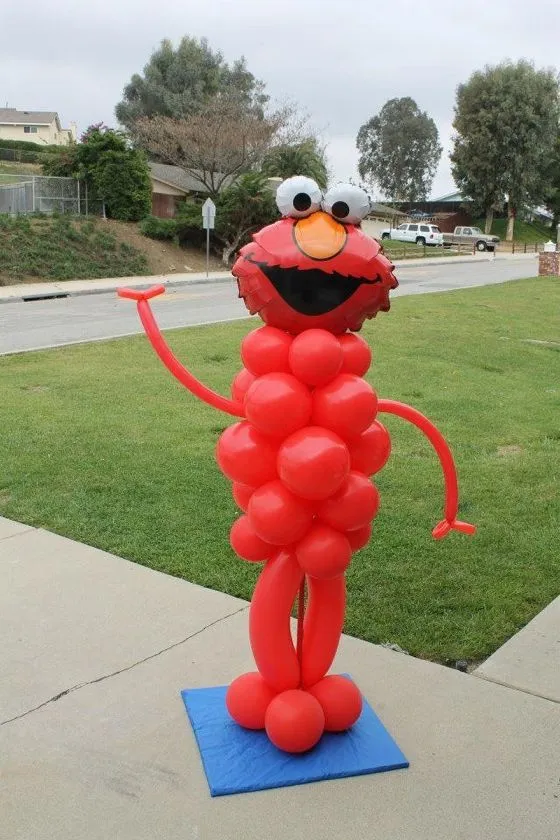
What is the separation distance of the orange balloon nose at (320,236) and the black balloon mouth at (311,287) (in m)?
0.06

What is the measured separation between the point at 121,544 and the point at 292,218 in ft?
8.87

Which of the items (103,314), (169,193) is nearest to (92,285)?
(103,314)

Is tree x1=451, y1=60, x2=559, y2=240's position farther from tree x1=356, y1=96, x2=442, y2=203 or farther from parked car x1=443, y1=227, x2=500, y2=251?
tree x1=356, y1=96, x2=442, y2=203

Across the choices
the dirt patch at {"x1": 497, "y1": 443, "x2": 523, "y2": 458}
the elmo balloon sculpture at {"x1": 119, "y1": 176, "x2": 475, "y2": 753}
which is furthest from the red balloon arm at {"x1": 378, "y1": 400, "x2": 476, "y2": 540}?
the dirt patch at {"x1": 497, "y1": 443, "x2": 523, "y2": 458}

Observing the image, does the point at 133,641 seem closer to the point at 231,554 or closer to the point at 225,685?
the point at 225,685

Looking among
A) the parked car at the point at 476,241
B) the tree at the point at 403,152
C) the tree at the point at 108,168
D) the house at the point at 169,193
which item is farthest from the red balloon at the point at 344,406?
the tree at the point at 403,152

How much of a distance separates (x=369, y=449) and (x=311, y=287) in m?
0.59

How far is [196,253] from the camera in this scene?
112ft

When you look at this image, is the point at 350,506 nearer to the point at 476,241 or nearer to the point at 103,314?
the point at 103,314

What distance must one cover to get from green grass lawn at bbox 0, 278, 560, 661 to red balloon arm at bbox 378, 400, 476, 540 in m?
0.83

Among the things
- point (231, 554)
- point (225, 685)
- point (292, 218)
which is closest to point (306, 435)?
point (292, 218)

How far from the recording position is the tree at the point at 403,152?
86.8m

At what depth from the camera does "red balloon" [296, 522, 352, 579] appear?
2734 millimetres

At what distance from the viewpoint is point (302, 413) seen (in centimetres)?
264
